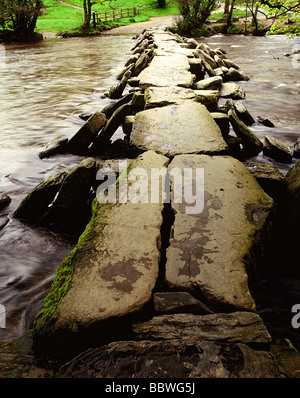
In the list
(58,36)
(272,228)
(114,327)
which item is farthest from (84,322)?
(58,36)

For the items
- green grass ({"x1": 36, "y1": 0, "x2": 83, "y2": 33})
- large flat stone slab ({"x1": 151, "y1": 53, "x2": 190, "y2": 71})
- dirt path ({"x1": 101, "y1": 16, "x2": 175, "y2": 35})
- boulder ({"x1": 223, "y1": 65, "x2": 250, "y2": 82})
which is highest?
green grass ({"x1": 36, "y1": 0, "x2": 83, "y2": 33})

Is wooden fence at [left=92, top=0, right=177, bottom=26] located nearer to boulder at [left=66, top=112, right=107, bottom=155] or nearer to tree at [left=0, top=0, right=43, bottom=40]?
tree at [left=0, top=0, right=43, bottom=40]

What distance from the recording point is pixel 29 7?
19797mm

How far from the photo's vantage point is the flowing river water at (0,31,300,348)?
2236 millimetres

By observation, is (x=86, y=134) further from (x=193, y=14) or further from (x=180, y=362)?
(x=193, y=14)

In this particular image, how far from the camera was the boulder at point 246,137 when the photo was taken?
12.2 feet

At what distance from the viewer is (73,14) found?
1363 inches

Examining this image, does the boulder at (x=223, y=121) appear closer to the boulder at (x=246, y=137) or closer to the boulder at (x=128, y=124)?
the boulder at (x=246, y=137)

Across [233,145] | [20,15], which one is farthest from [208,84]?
[20,15]

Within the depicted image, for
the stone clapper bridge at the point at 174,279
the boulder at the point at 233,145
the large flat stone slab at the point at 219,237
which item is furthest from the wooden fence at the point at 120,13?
the stone clapper bridge at the point at 174,279

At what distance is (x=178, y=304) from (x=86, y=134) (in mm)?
3086

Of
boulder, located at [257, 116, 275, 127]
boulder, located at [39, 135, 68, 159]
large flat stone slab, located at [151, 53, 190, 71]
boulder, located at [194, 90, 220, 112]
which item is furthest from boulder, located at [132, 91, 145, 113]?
boulder, located at [257, 116, 275, 127]

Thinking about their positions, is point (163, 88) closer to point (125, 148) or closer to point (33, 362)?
point (125, 148)

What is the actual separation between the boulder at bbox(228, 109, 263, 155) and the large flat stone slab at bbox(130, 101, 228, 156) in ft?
1.30
